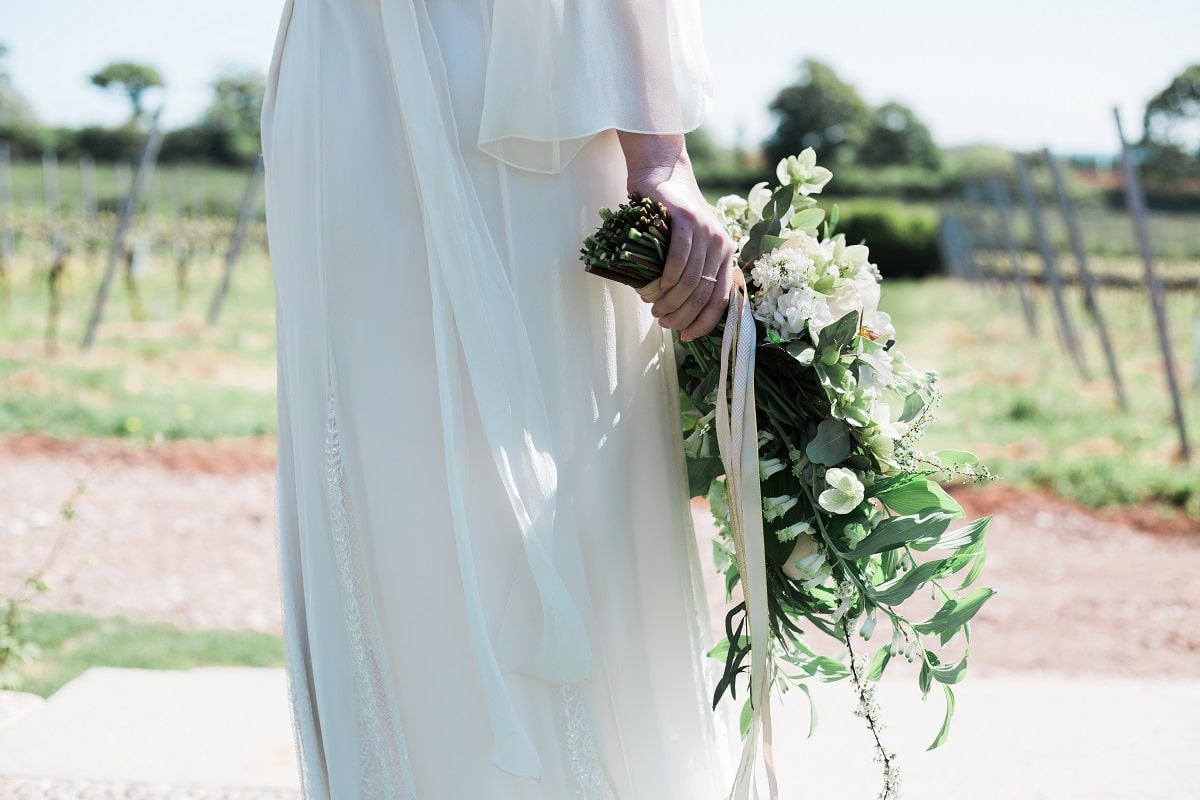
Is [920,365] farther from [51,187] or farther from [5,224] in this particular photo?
[51,187]

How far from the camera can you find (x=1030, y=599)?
14.6 ft

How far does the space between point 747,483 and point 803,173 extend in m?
0.51

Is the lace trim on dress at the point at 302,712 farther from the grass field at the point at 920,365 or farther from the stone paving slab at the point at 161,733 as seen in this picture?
the grass field at the point at 920,365

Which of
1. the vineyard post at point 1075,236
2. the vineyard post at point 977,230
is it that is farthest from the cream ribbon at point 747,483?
the vineyard post at point 977,230

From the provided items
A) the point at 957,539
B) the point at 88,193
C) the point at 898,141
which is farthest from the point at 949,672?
the point at 898,141

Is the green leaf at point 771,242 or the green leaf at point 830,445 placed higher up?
the green leaf at point 771,242

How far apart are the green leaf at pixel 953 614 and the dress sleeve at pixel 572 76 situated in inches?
30.8

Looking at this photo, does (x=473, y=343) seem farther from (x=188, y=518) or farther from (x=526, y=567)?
(x=188, y=518)

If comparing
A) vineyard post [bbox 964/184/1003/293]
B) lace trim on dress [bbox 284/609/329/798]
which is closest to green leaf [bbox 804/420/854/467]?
lace trim on dress [bbox 284/609/329/798]

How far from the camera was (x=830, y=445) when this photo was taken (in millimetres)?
1485

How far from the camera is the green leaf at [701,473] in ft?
5.55

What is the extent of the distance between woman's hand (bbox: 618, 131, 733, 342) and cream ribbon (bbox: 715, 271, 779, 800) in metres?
0.04

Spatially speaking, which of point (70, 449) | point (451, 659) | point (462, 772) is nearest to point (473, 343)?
point (451, 659)

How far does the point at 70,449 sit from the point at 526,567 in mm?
6261
